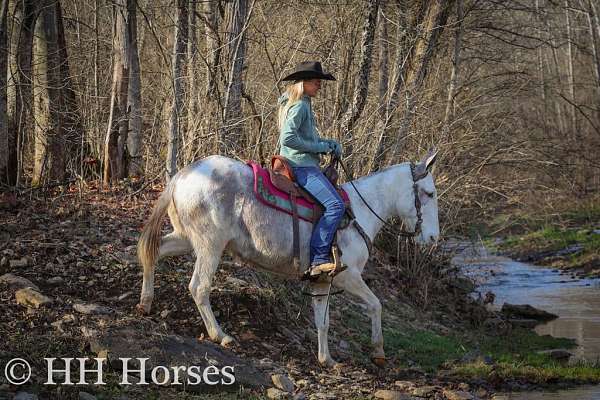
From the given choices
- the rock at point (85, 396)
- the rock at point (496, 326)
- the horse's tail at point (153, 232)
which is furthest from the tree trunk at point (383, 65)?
the rock at point (85, 396)

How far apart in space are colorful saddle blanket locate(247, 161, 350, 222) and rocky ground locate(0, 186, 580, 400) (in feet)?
4.66

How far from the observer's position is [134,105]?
13.7 meters

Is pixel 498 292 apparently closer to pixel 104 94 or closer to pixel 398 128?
pixel 398 128

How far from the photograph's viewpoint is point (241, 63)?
1145 cm

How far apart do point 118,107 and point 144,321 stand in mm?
6228

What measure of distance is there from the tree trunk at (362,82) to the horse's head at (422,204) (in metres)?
3.00

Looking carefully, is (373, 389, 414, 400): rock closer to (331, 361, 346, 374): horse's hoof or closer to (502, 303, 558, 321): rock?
(331, 361, 346, 374): horse's hoof

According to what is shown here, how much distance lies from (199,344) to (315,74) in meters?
2.76

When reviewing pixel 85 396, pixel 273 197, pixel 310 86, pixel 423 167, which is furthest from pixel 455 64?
pixel 85 396

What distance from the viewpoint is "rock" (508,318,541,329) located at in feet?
43.2

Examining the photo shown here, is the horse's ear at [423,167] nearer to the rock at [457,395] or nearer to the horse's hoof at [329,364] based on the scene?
the horse's hoof at [329,364]

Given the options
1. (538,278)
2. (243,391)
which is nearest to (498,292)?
(538,278)

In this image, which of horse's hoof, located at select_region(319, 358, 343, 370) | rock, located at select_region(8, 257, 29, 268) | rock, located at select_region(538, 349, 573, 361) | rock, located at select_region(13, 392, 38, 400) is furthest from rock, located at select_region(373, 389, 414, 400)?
rock, located at select_region(8, 257, 29, 268)

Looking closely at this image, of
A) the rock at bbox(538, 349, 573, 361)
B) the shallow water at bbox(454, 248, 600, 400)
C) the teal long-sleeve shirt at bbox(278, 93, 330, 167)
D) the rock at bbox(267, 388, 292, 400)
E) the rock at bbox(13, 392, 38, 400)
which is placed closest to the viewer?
the rock at bbox(13, 392, 38, 400)
